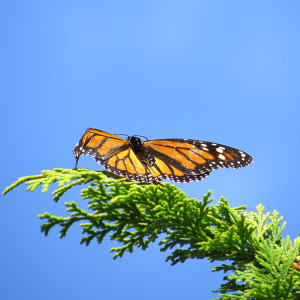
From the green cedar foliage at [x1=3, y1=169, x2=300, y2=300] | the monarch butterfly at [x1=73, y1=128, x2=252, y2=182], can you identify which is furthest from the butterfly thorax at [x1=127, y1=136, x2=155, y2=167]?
the green cedar foliage at [x1=3, y1=169, x2=300, y2=300]

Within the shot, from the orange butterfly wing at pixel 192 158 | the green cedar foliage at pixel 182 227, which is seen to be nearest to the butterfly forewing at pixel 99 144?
the orange butterfly wing at pixel 192 158

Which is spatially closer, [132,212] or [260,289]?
[260,289]

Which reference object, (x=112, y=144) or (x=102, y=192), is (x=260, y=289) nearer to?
(x=102, y=192)

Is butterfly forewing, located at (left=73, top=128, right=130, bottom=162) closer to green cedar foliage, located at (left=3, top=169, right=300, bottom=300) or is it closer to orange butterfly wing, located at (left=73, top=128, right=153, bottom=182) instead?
orange butterfly wing, located at (left=73, top=128, right=153, bottom=182)

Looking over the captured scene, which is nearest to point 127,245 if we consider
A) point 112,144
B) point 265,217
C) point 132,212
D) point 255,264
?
point 132,212

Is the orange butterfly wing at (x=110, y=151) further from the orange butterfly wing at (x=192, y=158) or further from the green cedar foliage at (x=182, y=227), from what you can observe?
the green cedar foliage at (x=182, y=227)

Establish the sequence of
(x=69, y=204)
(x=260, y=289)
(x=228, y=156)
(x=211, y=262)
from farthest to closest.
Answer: (x=228, y=156), (x=211, y=262), (x=69, y=204), (x=260, y=289)
